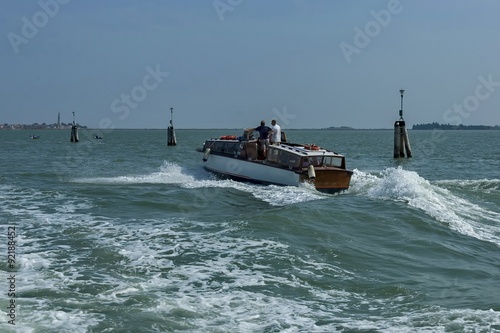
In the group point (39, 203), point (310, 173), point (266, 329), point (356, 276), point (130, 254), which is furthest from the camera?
point (310, 173)

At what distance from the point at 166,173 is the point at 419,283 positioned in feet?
72.6

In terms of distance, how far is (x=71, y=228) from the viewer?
15.0m

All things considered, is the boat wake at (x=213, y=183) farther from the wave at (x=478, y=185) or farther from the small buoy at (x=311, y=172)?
the wave at (x=478, y=185)

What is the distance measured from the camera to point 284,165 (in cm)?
2442

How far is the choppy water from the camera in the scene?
349 inches

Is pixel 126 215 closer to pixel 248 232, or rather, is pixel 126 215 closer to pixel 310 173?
pixel 248 232

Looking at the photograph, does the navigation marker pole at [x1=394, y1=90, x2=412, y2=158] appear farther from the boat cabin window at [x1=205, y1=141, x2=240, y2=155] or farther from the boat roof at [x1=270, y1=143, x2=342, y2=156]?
the boat roof at [x1=270, y1=143, x2=342, y2=156]

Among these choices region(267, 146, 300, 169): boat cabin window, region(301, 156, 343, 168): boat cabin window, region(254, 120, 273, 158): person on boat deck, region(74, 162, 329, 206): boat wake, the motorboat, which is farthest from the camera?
region(254, 120, 273, 158): person on boat deck

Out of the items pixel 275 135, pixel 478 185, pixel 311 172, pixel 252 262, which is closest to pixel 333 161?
pixel 311 172

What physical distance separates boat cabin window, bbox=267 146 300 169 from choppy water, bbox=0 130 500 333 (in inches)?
79.5

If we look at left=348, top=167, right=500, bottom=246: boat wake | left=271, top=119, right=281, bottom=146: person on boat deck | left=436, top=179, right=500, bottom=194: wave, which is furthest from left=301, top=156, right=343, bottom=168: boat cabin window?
left=436, top=179, right=500, bottom=194: wave

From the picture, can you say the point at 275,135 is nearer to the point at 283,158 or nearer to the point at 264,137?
the point at 264,137

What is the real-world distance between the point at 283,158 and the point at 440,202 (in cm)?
663

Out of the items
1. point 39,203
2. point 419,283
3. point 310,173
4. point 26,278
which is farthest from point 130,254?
point 310,173
